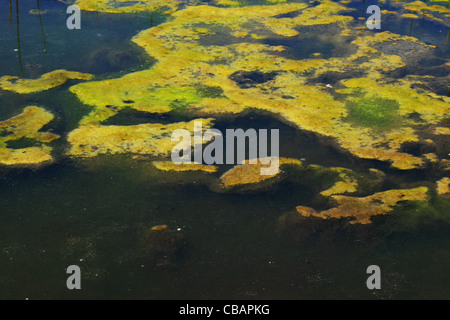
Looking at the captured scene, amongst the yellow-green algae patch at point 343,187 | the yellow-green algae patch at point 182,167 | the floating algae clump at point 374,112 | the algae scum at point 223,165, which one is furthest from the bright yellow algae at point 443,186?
the yellow-green algae patch at point 182,167

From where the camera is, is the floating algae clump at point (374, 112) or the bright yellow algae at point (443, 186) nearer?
the bright yellow algae at point (443, 186)

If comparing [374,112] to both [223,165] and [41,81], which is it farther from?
[41,81]

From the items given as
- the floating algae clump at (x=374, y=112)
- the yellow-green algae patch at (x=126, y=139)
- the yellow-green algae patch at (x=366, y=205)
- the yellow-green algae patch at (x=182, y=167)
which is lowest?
the yellow-green algae patch at (x=366, y=205)

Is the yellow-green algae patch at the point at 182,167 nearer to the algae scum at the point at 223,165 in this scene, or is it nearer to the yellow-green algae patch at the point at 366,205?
the algae scum at the point at 223,165

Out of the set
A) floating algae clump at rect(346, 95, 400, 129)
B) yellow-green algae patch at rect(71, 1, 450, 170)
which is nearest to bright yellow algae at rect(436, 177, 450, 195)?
yellow-green algae patch at rect(71, 1, 450, 170)
